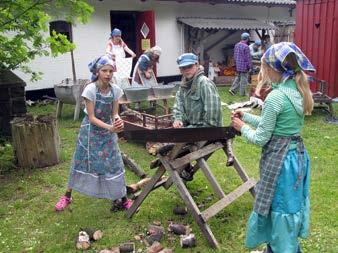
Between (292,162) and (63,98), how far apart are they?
705cm

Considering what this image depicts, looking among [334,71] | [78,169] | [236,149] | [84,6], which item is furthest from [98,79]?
[334,71]

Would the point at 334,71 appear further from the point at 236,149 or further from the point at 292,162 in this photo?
the point at 292,162

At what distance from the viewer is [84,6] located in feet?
17.2

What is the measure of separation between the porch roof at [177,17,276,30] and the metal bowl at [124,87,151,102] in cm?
627

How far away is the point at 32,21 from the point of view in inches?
204

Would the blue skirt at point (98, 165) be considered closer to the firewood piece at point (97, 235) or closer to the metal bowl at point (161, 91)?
the firewood piece at point (97, 235)

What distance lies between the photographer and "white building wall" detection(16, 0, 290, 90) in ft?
38.2

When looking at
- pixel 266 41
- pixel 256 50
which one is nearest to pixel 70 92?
pixel 256 50

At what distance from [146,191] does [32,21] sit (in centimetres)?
271

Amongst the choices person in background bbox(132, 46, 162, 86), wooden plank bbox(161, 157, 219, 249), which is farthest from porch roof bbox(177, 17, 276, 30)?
wooden plank bbox(161, 157, 219, 249)

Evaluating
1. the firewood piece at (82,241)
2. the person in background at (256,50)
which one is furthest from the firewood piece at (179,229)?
the person in background at (256,50)

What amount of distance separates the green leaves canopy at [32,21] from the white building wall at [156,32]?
5.63 meters

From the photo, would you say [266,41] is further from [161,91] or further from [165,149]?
[165,149]

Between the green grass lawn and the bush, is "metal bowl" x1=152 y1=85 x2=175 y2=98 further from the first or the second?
the bush
